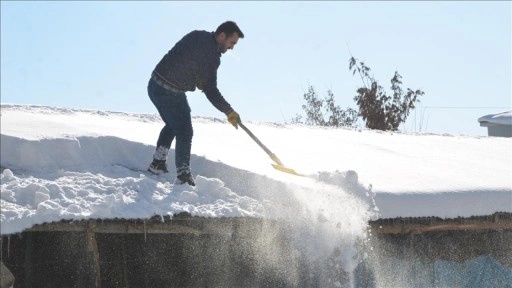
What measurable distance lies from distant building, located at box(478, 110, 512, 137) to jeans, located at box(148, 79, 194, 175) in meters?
12.9

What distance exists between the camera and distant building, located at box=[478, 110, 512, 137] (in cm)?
1964

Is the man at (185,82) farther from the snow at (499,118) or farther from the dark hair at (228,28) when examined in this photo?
the snow at (499,118)

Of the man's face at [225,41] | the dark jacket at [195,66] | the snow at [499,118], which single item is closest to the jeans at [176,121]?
the dark jacket at [195,66]

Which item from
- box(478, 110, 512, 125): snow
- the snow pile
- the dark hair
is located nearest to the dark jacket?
the dark hair

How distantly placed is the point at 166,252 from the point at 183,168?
3.32 feet

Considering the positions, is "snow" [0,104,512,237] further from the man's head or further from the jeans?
the man's head

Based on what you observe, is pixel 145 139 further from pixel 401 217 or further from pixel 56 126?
pixel 401 217

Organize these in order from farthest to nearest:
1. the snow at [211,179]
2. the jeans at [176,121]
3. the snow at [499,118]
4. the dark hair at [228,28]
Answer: the snow at [499,118] → the dark hair at [228,28] → the jeans at [176,121] → the snow at [211,179]

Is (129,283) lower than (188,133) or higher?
lower

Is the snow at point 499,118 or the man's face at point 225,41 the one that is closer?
the man's face at point 225,41

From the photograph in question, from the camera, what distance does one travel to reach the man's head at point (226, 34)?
320 inches

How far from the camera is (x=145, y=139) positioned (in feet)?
29.2

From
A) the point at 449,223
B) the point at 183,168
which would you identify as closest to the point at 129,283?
the point at 183,168

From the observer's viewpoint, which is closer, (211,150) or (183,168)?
(183,168)
